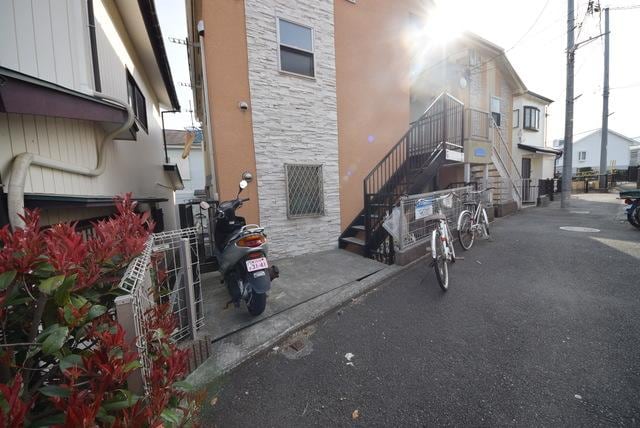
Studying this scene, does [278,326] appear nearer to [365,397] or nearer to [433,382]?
[365,397]

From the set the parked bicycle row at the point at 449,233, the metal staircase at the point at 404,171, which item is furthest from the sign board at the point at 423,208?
the metal staircase at the point at 404,171

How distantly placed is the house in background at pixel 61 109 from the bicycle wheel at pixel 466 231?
18.9 feet

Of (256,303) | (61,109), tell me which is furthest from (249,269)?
(61,109)

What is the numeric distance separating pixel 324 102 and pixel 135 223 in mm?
5287

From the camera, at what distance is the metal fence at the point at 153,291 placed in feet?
3.86

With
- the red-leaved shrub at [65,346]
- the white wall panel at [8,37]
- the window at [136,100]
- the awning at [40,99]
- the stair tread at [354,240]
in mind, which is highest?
the window at [136,100]

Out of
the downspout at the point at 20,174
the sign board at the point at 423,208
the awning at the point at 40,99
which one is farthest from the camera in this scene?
the sign board at the point at 423,208

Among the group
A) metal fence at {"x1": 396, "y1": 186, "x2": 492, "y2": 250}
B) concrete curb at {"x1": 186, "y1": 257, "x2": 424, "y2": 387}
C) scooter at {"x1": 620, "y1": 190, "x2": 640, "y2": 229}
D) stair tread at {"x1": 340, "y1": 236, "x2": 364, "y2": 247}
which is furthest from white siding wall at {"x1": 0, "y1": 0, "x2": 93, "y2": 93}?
scooter at {"x1": 620, "y1": 190, "x2": 640, "y2": 229}

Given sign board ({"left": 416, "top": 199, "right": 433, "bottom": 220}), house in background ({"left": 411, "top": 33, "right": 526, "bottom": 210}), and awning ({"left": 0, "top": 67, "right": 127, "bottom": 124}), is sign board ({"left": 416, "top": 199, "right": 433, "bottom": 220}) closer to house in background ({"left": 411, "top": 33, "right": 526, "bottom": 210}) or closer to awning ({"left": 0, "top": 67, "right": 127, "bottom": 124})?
house in background ({"left": 411, "top": 33, "right": 526, "bottom": 210})

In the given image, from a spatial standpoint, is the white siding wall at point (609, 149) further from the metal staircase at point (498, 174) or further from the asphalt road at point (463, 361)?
the asphalt road at point (463, 361)

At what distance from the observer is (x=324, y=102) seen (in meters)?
5.94

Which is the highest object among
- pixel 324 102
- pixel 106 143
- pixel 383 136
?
pixel 324 102

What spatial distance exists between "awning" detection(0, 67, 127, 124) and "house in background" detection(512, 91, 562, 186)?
54.1 feet

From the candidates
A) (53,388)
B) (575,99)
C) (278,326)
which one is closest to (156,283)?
(53,388)
